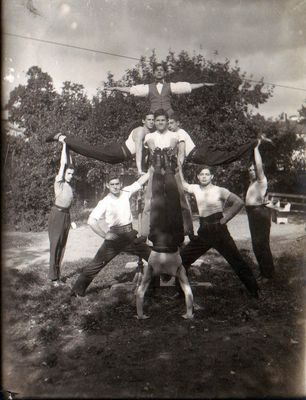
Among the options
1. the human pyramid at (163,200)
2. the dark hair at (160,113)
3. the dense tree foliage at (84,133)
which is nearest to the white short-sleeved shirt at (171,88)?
the human pyramid at (163,200)

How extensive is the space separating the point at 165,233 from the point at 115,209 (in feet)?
2.96

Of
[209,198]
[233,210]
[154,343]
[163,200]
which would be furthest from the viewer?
[209,198]

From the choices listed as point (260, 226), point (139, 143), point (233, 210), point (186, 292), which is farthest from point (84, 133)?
point (186, 292)

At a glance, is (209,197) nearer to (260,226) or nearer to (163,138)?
(163,138)

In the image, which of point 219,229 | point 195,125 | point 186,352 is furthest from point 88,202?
point 186,352

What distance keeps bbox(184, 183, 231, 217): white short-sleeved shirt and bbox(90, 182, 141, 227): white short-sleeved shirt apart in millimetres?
882

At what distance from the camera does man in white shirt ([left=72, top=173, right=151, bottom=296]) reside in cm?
541

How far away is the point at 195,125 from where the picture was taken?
11938mm

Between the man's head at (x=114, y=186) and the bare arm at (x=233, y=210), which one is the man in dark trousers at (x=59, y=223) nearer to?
the man's head at (x=114, y=186)

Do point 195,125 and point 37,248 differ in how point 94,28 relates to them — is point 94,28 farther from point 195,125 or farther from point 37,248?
point 195,125

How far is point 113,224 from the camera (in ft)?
18.0

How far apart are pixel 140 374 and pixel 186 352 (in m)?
0.63

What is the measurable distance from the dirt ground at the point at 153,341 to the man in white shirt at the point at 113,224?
623mm

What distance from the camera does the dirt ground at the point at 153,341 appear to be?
12.1 feet
